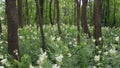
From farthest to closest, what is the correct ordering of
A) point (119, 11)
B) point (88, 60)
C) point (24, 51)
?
point (119, 11) → point (24, 51) → point (88, 60)

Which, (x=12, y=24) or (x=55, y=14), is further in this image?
(x=55, y=14)

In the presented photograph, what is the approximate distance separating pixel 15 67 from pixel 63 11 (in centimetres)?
4934

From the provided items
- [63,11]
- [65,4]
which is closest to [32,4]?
[65,4]

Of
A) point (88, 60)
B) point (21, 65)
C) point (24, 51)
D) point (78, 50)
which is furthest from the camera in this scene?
point (24, 51)

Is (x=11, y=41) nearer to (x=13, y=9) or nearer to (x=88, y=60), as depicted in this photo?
(x=13, y=9)

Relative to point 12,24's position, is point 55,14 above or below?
below

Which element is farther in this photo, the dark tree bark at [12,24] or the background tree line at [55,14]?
the background tree line at [55,14]

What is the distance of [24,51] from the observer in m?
10.9

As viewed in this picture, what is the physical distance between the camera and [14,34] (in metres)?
8.95

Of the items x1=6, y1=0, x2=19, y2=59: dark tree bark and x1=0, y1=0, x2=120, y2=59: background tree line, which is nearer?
x1=6, y1=0, x2=19, y2=59: dark tree bark

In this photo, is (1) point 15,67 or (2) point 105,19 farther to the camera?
(2) point 105,19

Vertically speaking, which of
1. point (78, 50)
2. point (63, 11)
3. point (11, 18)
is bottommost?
point (63, 11)

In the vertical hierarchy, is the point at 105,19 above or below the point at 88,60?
below

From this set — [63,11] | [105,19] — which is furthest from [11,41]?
[63,11]
